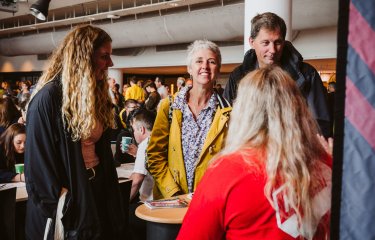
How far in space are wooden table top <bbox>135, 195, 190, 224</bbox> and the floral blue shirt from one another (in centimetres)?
32

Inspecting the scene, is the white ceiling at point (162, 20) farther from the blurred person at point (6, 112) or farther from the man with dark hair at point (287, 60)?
the blurred person at point (6, 112)

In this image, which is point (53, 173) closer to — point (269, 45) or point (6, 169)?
point (269, 45)

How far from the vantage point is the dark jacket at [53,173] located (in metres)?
1.71

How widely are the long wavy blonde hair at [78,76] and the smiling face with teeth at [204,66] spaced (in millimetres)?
717

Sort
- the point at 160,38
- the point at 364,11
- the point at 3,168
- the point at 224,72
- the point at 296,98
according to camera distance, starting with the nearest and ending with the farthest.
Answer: the point at 364,11 < the point at 296,98 < the point at 3,168 < the point at 160,38 < the point at 224,72

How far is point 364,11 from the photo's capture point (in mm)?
640

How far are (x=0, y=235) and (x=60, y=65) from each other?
4.43ft

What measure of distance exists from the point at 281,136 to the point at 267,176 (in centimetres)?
14

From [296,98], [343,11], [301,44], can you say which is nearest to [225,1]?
[301,44]

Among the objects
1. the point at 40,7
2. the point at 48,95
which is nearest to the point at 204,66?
the point at 48,95

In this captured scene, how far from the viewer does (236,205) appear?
3.92ft

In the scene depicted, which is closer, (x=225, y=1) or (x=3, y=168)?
(x=3, y=168)

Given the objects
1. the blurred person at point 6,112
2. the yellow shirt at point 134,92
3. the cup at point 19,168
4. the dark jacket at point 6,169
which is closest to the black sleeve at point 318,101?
the cup at point 19,168

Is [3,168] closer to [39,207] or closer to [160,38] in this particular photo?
[39,207]
